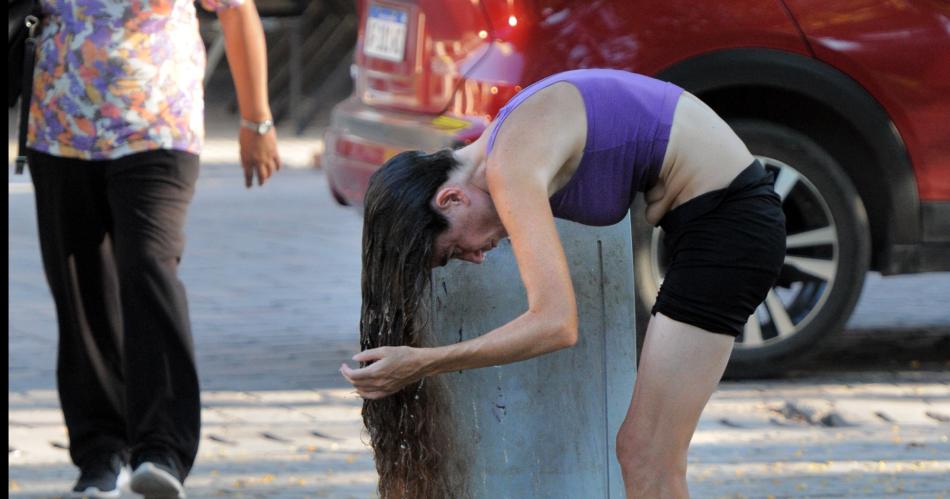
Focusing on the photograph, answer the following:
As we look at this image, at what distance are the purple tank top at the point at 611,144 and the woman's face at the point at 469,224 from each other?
0.37 ft

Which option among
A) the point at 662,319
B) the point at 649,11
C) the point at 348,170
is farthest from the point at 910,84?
the point at 662,319

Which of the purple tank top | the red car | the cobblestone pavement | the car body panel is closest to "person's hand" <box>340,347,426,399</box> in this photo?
the purple tank top

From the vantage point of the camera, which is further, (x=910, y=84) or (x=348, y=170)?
(x=348, y=170)

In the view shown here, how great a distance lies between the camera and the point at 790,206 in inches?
229

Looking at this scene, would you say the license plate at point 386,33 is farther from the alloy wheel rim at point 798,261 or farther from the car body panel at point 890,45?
the car body panel at point 890,45

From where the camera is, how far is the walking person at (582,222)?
2975 mm

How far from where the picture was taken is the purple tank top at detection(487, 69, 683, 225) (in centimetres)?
314

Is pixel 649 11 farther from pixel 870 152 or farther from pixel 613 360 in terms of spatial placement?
pixel 613 360

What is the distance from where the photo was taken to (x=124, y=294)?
170 inches

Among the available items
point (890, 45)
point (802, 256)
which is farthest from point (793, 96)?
point (802, 256)

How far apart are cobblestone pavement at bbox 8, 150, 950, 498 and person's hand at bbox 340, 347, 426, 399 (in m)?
1.43

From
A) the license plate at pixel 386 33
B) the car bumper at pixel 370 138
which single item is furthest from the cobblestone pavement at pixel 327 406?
the license plate at pixel 386 33

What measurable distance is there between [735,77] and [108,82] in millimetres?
2182

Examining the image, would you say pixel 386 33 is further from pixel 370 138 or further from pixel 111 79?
pixel 111 79
